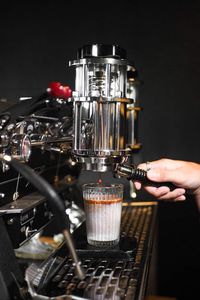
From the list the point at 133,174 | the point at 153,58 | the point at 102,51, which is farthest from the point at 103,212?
the point at 153,58

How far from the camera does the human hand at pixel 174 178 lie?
1.22 meters

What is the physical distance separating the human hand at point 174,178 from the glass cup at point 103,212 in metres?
0.08

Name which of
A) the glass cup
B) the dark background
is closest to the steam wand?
the glass cup

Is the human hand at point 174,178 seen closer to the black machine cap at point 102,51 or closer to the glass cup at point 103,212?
the glass cup at point 103,212

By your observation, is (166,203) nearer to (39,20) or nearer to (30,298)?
(39,20)

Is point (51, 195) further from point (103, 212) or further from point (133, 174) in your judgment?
point (103, 212)

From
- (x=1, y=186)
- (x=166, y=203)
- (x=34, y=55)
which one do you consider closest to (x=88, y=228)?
(x=1, y=186)

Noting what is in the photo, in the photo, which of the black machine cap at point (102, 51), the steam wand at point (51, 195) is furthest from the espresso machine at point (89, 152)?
the steam wand at point (51, 195)

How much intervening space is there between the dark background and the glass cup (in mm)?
1507

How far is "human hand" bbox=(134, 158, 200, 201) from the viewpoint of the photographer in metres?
1.22

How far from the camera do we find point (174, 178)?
1.29 metres

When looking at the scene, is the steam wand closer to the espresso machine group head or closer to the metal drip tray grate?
the metal drip tray grate

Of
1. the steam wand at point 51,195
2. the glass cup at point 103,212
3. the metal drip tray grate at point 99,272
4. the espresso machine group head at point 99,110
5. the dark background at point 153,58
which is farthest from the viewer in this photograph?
the dark background at point 153,58

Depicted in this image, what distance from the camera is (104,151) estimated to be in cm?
113
